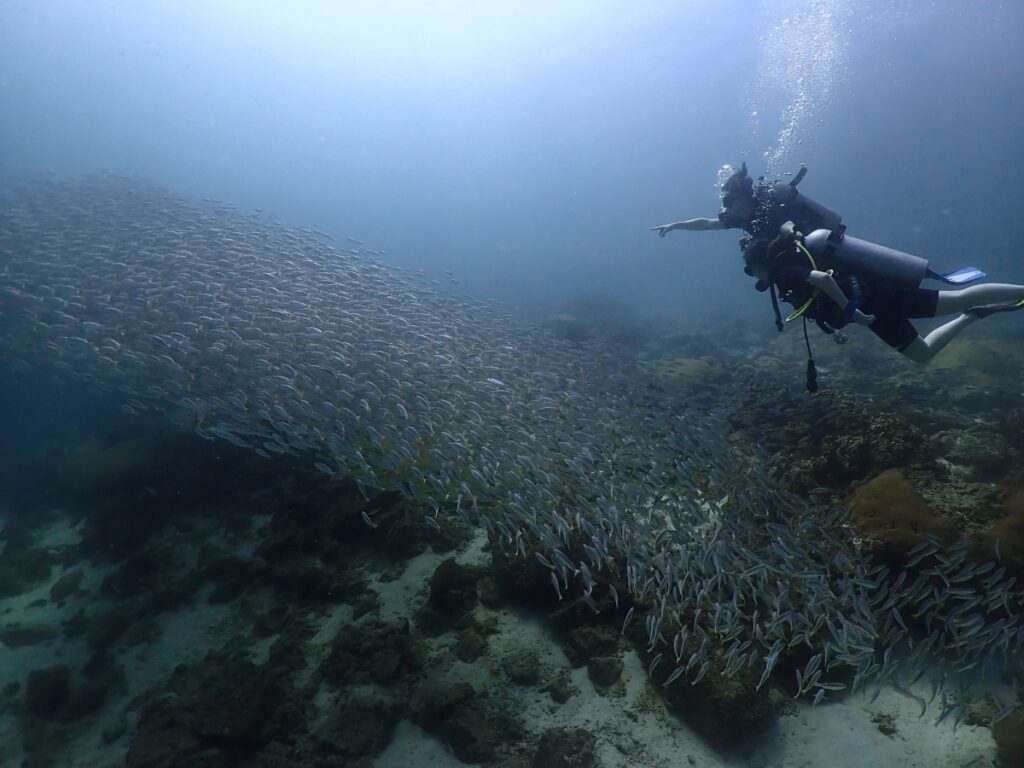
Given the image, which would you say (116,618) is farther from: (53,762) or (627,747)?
(627,747)

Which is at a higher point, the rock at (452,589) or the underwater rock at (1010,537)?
the underwater rock at (1010,537)

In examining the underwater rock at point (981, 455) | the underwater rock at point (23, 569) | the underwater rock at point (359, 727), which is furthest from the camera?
the underwater rock at point (23, 569)

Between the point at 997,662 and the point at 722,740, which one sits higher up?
the point at 997,662

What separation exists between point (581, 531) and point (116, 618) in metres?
7.54

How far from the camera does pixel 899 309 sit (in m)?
6.20

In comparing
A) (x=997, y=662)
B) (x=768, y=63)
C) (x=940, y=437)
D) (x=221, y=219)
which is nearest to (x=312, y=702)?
(x=997, y=662)

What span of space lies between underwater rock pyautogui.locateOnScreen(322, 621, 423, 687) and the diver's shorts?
22.5ft

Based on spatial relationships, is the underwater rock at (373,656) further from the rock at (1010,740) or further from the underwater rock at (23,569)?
the underwater rock at (23,569)

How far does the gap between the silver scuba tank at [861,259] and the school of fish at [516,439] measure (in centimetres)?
287

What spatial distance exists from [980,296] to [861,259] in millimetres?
1629

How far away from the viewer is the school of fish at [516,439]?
527 centimetres

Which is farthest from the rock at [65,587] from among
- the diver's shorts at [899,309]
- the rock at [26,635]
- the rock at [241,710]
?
the diver's shorts at [899,309]

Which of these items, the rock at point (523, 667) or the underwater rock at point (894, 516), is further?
the rock at point (523, 667)

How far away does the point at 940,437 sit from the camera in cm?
860
